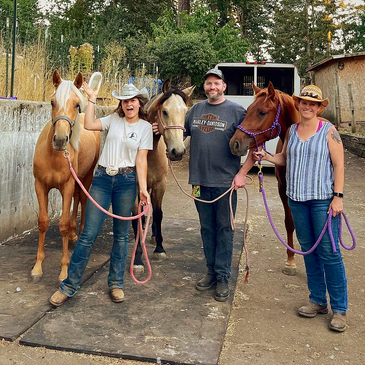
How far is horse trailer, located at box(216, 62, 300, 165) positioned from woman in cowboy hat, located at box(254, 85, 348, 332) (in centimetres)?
745

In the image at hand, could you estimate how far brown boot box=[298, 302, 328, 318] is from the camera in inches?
131

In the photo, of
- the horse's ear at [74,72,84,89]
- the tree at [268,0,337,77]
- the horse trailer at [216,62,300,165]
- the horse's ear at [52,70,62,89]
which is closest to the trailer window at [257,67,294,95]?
the horse trailer at [216,62,300,165]

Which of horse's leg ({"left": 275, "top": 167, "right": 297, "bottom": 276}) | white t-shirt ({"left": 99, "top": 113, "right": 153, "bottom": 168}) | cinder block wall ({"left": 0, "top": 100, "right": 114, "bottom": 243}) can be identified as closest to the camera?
white t-shirt ({"left": 99, "top": 113, "right": 153, "bottom": 168})

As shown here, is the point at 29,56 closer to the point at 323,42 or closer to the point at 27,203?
the point at 27,203

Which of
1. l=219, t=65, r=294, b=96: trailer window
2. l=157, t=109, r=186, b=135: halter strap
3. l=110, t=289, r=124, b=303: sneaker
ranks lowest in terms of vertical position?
l=110, t=289, r=124, b=303: sneaker

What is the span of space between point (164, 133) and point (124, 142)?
532 millimetres

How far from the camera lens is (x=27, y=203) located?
207 inches

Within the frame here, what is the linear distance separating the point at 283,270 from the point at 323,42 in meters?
31.2

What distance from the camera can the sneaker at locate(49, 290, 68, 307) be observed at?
3275 millimetres

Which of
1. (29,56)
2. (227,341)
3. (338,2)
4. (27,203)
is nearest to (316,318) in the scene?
(227,341)

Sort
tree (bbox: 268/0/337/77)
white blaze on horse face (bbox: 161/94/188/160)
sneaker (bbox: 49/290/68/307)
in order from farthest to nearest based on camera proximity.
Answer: tree (bbox: 268/0/337/77), white blaze on horse face (bbox: 161/94/188/160), sneaker (bbox: 49/290/68/307)

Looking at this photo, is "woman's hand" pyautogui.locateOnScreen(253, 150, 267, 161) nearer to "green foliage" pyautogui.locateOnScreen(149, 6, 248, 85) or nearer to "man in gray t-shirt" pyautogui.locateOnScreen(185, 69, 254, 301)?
"man in gray t-shirt" pyautogui.locateOnScreen(185, 69, 254, 301)

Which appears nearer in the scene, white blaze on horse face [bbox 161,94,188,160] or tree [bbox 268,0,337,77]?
white blaze on horse face [bbox 161,94,188,160]

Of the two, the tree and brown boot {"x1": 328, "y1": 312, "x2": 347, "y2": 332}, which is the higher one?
the tree
